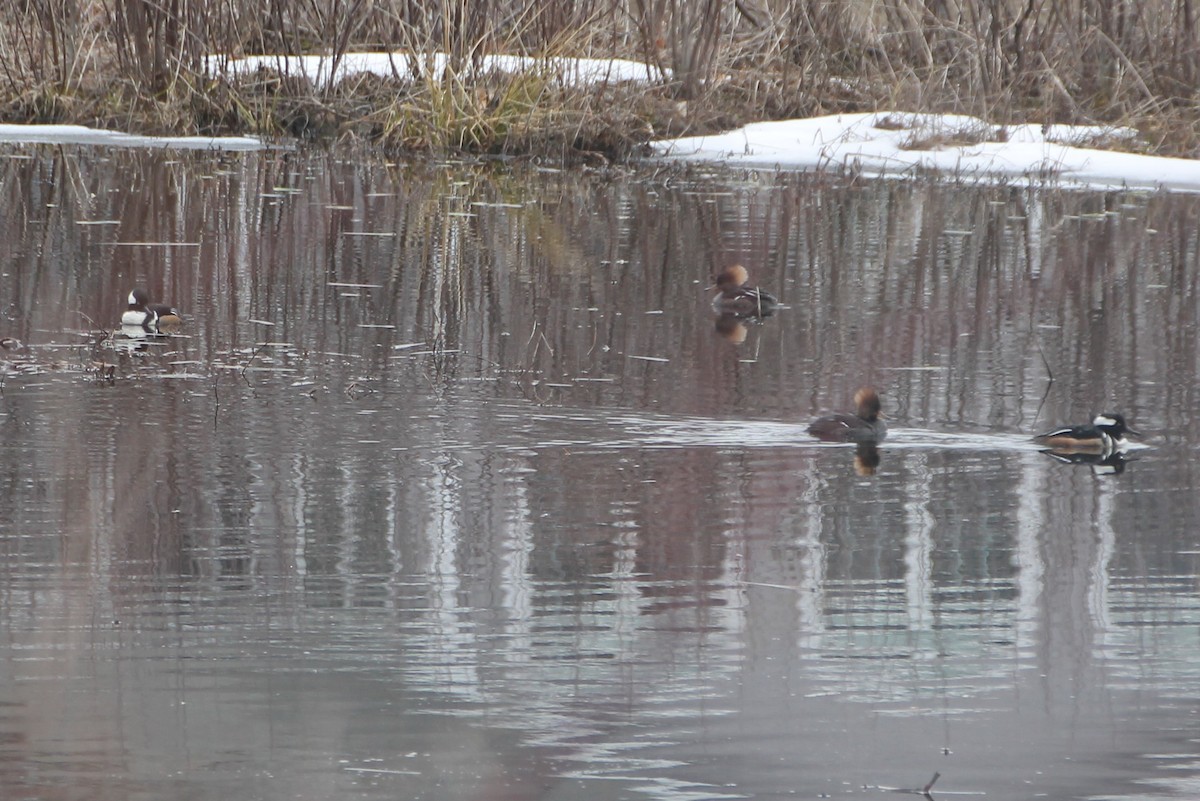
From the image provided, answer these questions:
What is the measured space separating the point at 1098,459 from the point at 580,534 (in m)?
2.36

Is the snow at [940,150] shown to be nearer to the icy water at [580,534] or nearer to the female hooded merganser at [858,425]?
the icy water at [580,534]

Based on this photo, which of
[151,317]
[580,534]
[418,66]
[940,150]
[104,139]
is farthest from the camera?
[104,139]

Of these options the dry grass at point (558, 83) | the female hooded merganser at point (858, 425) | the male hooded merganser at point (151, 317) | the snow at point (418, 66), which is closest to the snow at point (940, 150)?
the dry grass at point (558, 83)

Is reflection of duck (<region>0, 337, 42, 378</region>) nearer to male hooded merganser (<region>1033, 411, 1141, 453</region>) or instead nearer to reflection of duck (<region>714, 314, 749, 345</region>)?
reflection of duck (<region>714, 314, 749, 345</region>)

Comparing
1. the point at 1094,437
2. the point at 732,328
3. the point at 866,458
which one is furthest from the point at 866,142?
the point at 866,458

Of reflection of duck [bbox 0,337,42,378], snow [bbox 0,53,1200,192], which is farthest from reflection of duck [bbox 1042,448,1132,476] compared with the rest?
snow [bbox 0,53,1200,192]

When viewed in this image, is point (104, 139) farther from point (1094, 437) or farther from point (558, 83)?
point (1094, 437)

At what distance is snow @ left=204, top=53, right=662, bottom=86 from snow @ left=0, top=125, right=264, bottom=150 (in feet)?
2.75

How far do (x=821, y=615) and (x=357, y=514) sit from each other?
1659 mm

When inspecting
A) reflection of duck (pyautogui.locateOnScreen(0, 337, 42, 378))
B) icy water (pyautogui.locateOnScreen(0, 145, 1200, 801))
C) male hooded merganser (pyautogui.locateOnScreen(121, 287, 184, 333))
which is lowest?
icy water (pyautogui.locateOnScreen(0, 145, 1200, 801))

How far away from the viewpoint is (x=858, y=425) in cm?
746

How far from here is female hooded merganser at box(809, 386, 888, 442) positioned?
7.43m

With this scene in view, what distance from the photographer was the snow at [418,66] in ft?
65.2

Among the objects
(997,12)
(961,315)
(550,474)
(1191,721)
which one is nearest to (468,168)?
(997,12)
